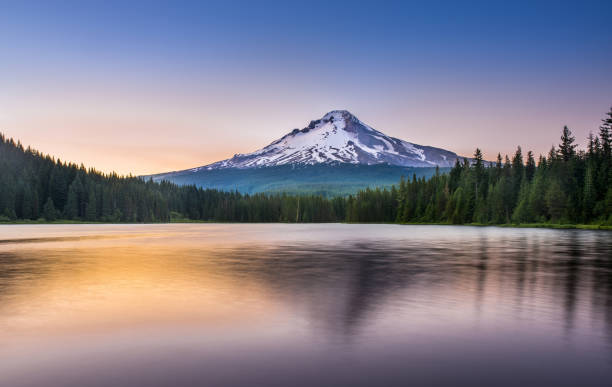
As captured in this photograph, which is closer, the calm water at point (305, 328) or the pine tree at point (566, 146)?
the calm water at point (305, 328)

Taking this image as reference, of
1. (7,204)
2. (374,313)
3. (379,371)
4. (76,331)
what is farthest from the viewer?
Answer: (7,204)

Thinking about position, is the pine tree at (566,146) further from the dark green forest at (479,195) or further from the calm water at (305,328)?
the calm water at (305,328)

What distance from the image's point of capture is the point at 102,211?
198375mm

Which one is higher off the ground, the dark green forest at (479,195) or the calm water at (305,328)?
the dark green forest at (479,195)

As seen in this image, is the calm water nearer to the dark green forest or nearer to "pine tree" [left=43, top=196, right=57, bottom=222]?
the dark green forest

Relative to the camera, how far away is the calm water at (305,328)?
9.51 metres

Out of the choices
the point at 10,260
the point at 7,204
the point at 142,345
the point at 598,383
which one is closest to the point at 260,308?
the point at 142,345

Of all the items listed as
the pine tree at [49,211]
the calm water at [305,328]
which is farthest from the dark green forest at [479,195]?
the calm water at [305,328]

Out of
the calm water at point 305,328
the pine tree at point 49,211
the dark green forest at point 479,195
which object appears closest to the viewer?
the calm water at point 305,328

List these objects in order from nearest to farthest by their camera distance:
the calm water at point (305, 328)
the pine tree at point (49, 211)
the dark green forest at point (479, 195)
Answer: the calm water at point (305, 328) < the dark green forest at point (479, 195) < the pine tree at point (49, 211)

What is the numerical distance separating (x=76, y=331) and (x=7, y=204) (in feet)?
631

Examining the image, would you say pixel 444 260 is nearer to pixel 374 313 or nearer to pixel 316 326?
pixel 374 313

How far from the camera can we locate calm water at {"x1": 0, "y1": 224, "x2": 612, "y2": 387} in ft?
31.2

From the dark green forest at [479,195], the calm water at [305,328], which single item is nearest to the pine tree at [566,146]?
the dark green forest at [479,195]
